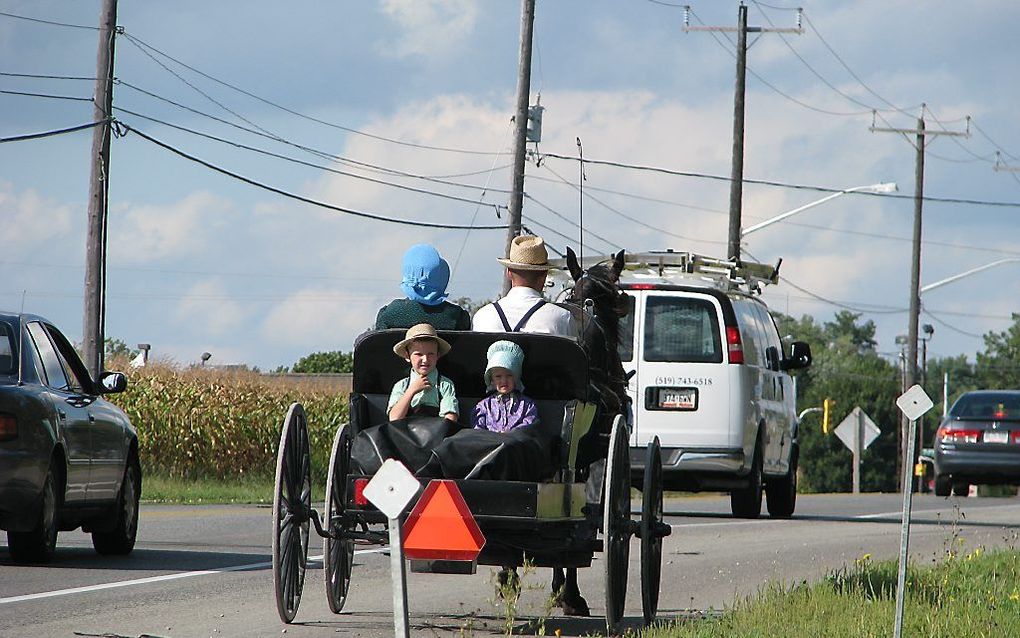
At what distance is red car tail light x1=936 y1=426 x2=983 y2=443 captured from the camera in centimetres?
2647

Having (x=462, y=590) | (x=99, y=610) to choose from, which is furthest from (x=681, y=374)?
(x=99, y=610)

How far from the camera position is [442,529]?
837cm

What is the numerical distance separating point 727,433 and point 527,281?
26.2ft

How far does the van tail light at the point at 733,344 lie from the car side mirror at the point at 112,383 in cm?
698

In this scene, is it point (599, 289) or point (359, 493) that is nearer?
point (359, 493)

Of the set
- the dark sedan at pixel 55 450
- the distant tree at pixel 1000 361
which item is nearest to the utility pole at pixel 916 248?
the dark sedan at pixel 55 450

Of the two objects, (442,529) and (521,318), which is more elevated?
(521,318)

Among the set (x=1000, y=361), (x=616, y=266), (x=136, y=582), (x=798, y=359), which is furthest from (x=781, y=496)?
(x=1000, y=361)

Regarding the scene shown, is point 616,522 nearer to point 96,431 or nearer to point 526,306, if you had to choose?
point 526,306

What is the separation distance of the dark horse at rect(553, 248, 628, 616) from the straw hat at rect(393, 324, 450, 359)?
2.64 ft

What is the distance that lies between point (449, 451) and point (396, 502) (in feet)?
9.60

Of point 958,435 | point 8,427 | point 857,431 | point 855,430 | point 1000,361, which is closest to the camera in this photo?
point 8,427

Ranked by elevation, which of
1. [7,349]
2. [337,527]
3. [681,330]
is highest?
[681,330]

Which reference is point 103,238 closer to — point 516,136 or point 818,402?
point 516,136
